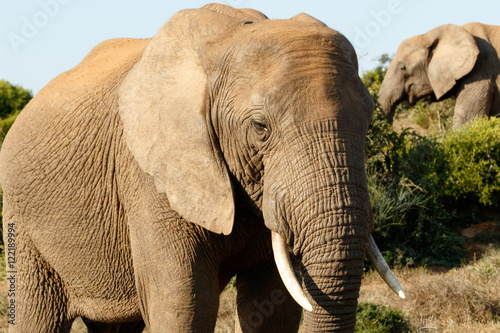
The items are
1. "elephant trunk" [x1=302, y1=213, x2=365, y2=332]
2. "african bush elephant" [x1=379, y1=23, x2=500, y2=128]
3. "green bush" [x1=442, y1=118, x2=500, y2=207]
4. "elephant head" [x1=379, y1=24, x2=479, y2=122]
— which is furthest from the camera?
"elephant head" [x1=379, y1=24, x2=479, y2=122]

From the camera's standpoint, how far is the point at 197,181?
2770 millimetres

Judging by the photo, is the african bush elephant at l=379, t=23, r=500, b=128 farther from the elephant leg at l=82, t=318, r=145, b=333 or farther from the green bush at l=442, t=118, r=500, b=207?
the elephant leg at l=82, t=318, r=145, b=333

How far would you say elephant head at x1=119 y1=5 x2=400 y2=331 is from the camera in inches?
97.2

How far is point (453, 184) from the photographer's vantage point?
8742 mm

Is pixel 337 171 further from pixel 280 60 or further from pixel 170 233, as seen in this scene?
pixel 170 233

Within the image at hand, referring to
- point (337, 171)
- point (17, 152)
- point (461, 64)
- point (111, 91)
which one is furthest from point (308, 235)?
point (461, 64)

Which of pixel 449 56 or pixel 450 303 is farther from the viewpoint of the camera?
pixel 449 56

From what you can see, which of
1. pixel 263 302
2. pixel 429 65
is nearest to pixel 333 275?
pixel 263 302

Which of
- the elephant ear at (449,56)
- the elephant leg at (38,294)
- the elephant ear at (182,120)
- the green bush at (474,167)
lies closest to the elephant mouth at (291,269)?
the elephant ear at (182,120)

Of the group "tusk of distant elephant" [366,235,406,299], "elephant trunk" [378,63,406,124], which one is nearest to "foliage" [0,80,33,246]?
"elephant trunk" [378,63,406,124]

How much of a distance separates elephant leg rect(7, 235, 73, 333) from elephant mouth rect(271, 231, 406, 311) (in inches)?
65.3

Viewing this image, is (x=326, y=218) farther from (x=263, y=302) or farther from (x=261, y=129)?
(x=263, y=302)

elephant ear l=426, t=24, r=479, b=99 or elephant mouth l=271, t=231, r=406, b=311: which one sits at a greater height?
elephant mouth l=271, t=231, r=406, b=311

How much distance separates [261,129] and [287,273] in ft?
1.88
